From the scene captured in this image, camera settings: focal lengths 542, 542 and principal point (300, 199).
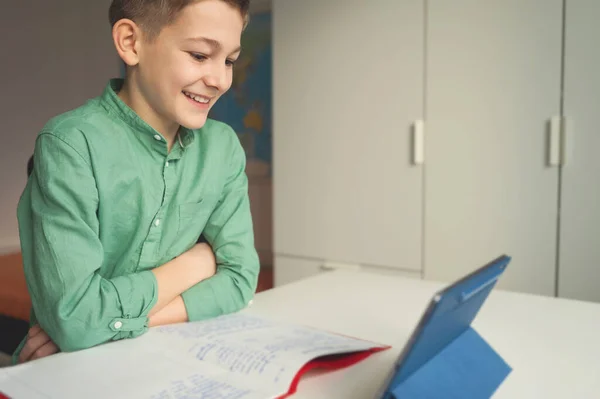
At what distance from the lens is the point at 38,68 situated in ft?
9.59

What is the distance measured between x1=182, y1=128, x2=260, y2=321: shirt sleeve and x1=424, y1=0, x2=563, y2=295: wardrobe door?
1.17m

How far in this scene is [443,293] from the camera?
44cm

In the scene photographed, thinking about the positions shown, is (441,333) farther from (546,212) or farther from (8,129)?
(8,129)

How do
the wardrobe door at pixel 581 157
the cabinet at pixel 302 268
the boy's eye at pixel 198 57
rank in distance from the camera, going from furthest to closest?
the cabinet at pixel 302 268 → the wardrobe door at pixel 581 157 → the boy's eye at pixel 198 57

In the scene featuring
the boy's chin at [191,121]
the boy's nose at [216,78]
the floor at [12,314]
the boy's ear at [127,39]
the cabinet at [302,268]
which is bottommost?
the floor at [12,314]

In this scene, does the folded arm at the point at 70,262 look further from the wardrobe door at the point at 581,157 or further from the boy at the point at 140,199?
the wardrobe door at the point at 581,157

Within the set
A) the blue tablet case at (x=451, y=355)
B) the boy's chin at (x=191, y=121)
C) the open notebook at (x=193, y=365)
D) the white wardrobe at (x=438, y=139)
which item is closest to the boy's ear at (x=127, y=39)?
the boy's chin at (x=191, y=121)

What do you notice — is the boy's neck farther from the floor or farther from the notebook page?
the floor

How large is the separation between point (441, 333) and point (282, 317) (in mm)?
383

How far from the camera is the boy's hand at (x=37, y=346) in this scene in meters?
0.76

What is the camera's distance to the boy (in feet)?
2.38

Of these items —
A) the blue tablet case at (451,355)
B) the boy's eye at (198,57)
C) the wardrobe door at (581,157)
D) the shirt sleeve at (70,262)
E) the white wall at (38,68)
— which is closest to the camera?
the blue tablet case at (451,355)

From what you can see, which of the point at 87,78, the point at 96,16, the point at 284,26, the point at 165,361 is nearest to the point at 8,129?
the point at 87,78

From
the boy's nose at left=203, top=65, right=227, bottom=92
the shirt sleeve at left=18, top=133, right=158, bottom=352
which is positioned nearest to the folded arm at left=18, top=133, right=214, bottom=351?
the shirt sleeve at left=18, top=133, right=158, bottom=352
